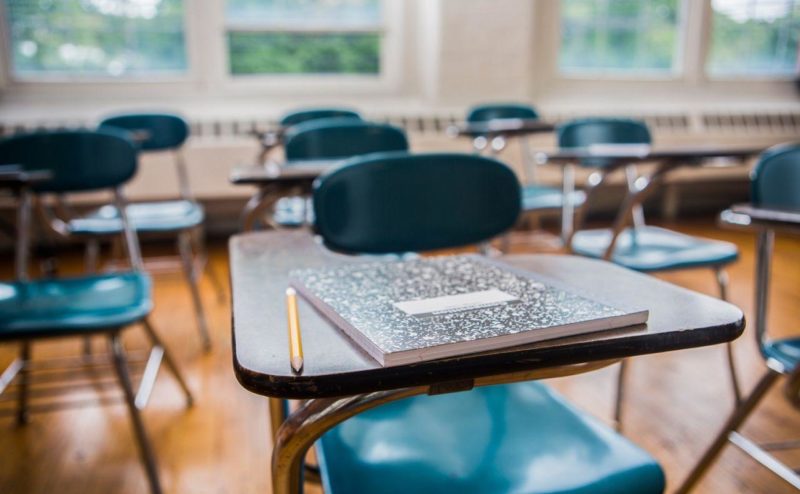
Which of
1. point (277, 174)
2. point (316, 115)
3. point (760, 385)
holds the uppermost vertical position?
point (316, 115)

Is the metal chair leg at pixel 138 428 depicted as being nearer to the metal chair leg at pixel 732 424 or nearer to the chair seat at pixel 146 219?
the chair seat at pixel 146 219

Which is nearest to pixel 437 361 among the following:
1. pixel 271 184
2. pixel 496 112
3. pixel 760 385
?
pixel 760 385

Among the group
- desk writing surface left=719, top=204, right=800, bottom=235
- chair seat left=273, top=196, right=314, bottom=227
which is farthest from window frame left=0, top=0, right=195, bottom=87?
desk writing surface left=719, top=204, right=800, bottom=235

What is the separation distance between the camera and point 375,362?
0.49 metres

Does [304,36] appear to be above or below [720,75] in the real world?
above

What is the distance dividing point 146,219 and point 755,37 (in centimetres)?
492

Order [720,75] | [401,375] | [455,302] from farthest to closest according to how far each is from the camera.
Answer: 1. [720,75]
2. [455,302]
3. [401,375]

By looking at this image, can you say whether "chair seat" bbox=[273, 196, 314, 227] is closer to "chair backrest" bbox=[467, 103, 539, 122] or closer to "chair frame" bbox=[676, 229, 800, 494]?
"chair backrest" bbox=[467, 103, 539, 122]

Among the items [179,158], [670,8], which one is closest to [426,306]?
[179,158]

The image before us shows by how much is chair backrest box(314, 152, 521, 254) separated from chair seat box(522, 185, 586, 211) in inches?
55.0

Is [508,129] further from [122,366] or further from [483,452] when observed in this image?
[483,452]

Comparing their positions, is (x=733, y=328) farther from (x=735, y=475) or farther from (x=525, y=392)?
(x=735, y=475)

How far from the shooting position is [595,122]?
106 inches

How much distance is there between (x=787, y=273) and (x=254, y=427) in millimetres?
3003
